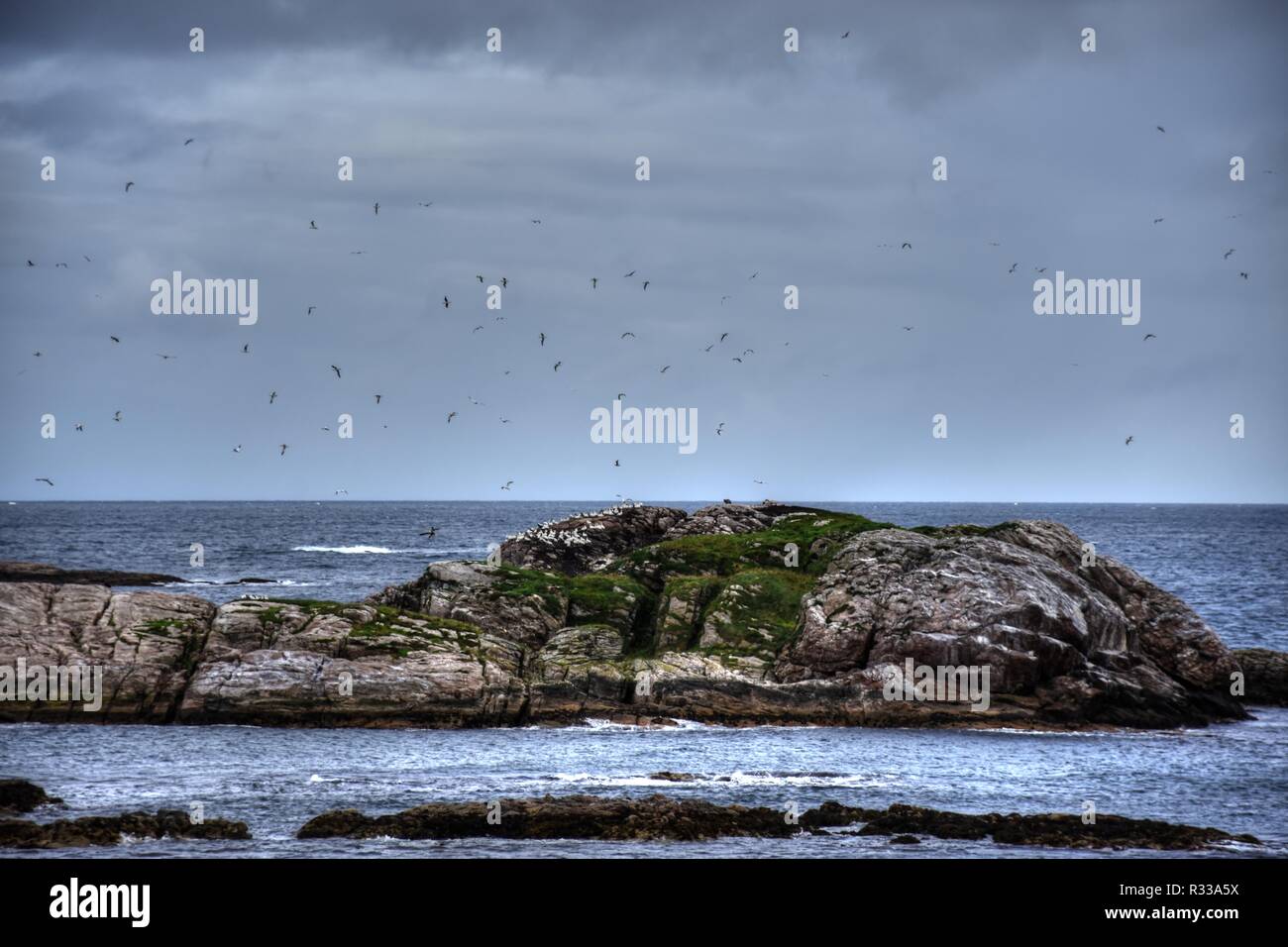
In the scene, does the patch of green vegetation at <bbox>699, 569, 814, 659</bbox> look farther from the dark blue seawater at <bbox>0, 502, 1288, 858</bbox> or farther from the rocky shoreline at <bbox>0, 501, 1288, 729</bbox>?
the dark blue seawater at <bbox>0, 502, 1288, 858</bbox>

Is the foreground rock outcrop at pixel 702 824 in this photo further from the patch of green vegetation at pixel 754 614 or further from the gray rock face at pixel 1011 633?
the patch of green vegetation at pixel 754 614

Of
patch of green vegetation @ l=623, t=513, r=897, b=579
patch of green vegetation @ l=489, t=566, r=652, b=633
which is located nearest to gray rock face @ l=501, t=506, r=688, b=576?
patch of green vegetation @ l=623, t=513, r=897, b=579

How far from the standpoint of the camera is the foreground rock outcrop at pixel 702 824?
2684cm

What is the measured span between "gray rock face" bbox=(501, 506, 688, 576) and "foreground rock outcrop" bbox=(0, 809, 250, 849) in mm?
32897

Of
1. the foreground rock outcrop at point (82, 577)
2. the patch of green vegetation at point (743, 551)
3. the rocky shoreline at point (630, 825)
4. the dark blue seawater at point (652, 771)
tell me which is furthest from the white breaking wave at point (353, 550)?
the rocky shoreline at point (630, 825)

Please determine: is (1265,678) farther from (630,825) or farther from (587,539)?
(630,825)

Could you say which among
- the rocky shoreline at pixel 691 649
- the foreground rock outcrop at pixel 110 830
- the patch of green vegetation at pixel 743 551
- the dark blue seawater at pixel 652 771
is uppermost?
the patch of green vegetation at pixel 743 551

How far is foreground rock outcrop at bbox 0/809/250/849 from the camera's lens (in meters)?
25.3

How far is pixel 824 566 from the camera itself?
54.4 metres

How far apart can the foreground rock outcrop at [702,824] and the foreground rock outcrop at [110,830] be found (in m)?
1.95
